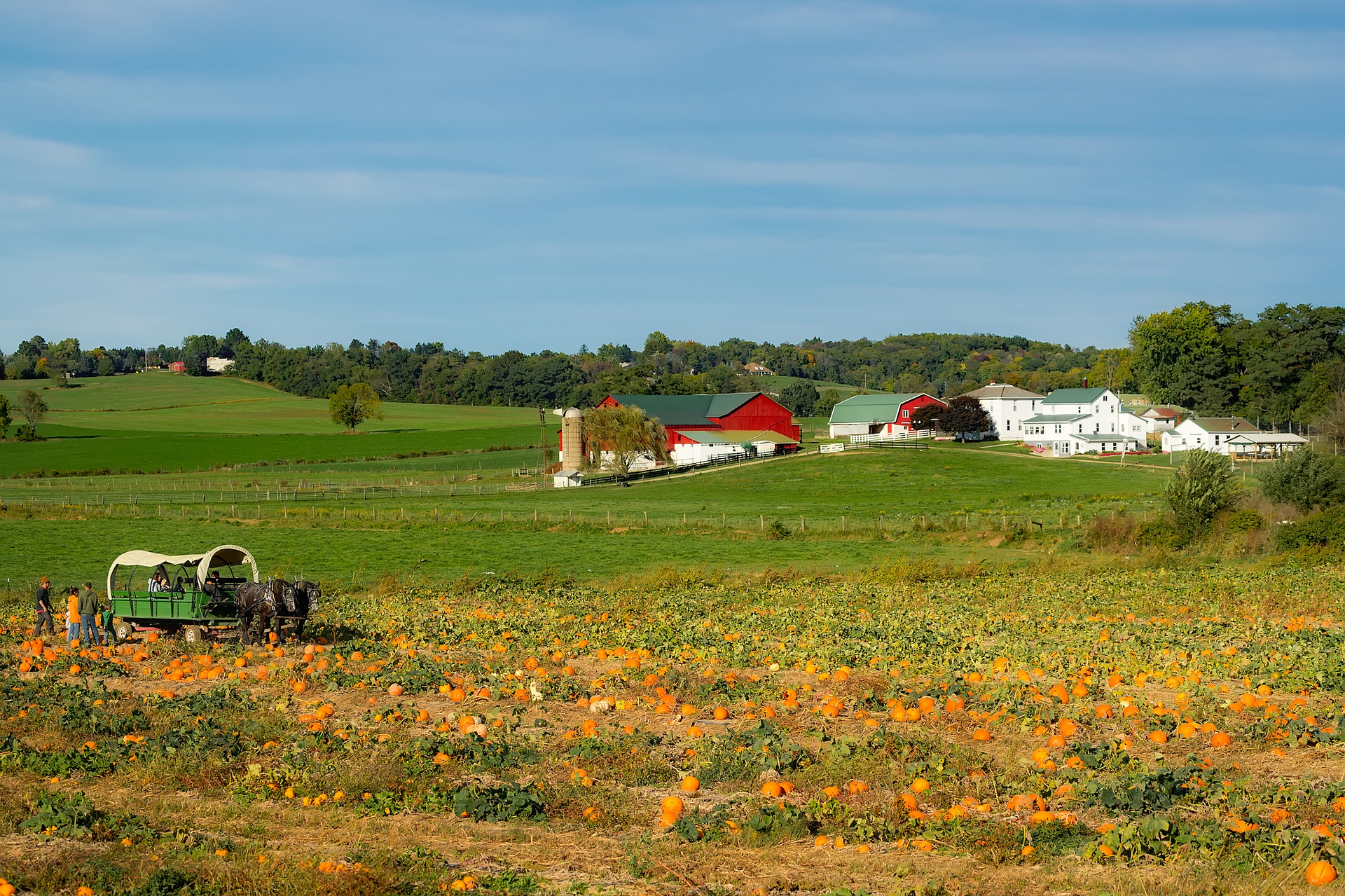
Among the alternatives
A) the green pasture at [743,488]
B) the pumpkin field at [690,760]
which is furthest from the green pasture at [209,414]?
the pumpkin field at [690,760]

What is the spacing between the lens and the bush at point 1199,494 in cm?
4166

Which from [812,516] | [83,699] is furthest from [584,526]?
[83,699]

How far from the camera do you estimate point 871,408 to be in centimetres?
13750

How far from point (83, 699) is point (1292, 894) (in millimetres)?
15534

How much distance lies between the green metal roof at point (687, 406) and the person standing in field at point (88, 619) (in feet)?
280

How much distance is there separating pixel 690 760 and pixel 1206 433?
378 feet

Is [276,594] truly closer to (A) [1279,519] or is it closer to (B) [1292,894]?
(B) [1292,894]

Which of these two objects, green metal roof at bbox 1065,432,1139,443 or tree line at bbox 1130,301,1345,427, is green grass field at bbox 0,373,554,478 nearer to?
green metal roof at bbox 1065,432,1139,443

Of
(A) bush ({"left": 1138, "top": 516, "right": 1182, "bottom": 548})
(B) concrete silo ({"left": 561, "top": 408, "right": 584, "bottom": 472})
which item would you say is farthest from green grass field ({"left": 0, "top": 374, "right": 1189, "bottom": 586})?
(B) concrete silo ({"left": 561, "top": 408, "right": 584, "bottom": 472})

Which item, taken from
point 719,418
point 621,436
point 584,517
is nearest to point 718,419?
point 719,418

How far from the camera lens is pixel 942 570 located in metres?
34.2

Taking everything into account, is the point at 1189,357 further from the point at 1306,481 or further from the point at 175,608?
the point at 175,608

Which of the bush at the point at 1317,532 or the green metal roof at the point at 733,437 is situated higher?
the green metal roof at the point at 733,437

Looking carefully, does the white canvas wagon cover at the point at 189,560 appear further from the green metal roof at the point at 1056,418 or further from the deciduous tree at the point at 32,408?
the deciduous tree at the point at 32,408
